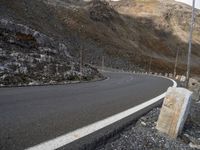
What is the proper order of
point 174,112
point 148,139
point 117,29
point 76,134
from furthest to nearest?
point 117,29 → point 174,112 → point 148,139 → point 76,134

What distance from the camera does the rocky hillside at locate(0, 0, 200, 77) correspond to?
78.4 metres

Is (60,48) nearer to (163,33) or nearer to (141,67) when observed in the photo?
(141,67)

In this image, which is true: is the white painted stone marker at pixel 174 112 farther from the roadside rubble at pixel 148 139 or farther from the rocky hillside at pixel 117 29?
the rocky hillside at pixel 117 29

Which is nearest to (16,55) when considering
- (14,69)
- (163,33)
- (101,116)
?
(14,69)

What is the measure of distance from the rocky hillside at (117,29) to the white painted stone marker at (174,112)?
4469cm

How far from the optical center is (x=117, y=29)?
114250mm

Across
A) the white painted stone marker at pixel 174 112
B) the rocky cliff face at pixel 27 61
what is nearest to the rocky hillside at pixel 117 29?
the rocky cliff face at pixel 27 61

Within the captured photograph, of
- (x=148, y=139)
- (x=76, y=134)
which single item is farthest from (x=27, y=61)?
(x=76, y=134)

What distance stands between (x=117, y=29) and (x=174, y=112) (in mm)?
107933

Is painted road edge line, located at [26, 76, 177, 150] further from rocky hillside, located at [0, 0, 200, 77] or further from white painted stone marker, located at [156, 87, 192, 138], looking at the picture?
rocky hillside, located at [0, 0, 200, 77]

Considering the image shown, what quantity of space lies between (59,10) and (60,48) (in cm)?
6553

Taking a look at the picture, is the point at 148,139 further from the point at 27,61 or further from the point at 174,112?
the point at 27,61

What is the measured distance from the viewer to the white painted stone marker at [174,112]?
7473mm

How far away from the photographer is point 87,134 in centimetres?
602
